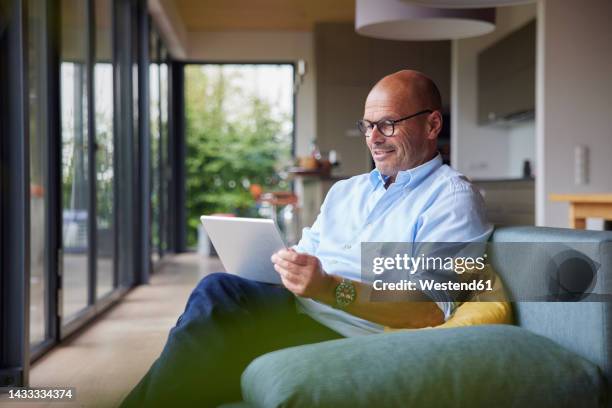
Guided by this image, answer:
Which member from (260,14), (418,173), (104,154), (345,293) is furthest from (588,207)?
(260,14)

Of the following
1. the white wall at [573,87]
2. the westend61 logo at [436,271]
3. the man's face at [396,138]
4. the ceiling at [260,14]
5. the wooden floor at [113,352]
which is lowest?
the wooden floor at [113,352]

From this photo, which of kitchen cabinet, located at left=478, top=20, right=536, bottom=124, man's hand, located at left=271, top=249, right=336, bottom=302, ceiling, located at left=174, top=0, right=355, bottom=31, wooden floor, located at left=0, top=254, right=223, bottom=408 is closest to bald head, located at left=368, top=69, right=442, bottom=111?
man's hand, located at left=271, top=249, right=336, bottom=302

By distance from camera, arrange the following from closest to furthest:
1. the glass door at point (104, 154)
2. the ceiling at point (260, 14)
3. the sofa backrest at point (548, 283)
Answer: the sofa backrest at point (548, 283) < the glass door at point (104, 154) < the ceiling at point (260, 14)

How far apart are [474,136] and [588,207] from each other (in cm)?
456

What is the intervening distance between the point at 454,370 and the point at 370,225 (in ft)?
1.62

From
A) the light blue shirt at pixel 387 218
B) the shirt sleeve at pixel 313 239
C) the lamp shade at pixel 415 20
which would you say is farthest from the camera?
the lamp shade at pixel 415 20

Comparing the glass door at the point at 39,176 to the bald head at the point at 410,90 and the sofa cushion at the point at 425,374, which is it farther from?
the sofa cushion at the point at 425,374

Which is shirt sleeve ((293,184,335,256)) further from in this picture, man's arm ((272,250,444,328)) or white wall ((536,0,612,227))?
white wall ((536,0,612,227))

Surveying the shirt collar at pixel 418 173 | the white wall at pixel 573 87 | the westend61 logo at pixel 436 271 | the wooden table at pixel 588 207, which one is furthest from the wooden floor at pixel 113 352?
the white wall at pixel 573 87

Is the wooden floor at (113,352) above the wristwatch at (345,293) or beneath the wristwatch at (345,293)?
beneath

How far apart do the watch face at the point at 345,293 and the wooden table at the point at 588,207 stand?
193cm

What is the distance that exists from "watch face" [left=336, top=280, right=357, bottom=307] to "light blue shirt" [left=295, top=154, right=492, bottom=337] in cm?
14

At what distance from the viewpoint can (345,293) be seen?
58.9 inches

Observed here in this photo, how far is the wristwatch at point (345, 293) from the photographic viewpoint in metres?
1.48
